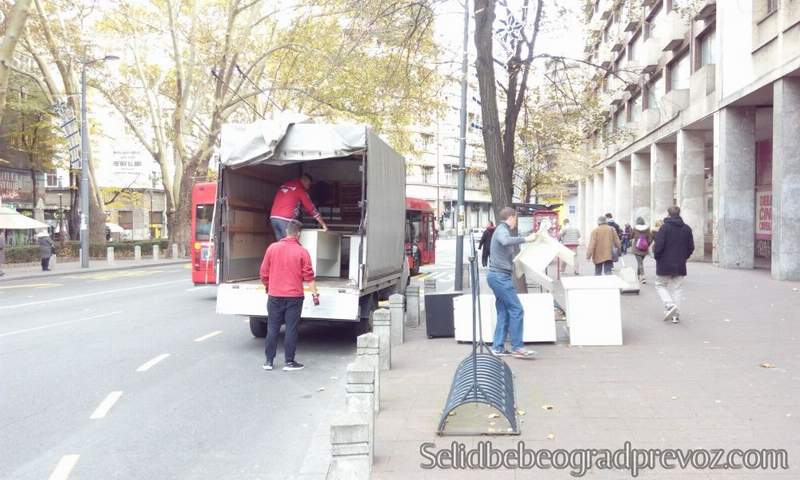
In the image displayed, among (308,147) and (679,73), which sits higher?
(679,73)

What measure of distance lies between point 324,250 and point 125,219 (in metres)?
68.6

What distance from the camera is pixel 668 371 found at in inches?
300

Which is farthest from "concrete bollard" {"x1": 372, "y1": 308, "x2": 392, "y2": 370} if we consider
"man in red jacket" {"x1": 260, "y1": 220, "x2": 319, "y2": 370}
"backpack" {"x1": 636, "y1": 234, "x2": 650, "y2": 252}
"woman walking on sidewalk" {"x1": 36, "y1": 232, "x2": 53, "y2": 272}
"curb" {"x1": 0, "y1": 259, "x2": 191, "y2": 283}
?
"woman walking on sidewalk" {"x1": 36, "y1": 232, "x2": 53, "y2": 272}

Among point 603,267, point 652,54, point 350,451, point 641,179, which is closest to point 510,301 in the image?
point 350,451

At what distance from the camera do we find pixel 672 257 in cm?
1104

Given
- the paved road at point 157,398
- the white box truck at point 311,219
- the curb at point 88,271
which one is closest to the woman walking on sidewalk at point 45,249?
the curb at point 88,271

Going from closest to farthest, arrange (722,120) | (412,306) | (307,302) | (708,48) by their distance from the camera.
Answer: (307,302)
(412,306)
(722,120)
(708,48)

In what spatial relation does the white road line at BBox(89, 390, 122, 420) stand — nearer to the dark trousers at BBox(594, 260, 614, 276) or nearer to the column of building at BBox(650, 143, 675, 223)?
the dark trousers at BBox(594, 260, 614, 276)

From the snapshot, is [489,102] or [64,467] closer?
[64,467]

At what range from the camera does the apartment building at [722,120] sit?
57.9ft

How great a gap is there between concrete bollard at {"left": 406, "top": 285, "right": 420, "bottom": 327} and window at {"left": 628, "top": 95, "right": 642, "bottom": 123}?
27.7m

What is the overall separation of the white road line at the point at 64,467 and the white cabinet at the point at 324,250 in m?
5.78

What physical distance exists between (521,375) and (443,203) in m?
80.8

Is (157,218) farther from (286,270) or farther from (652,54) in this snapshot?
(286,270)
